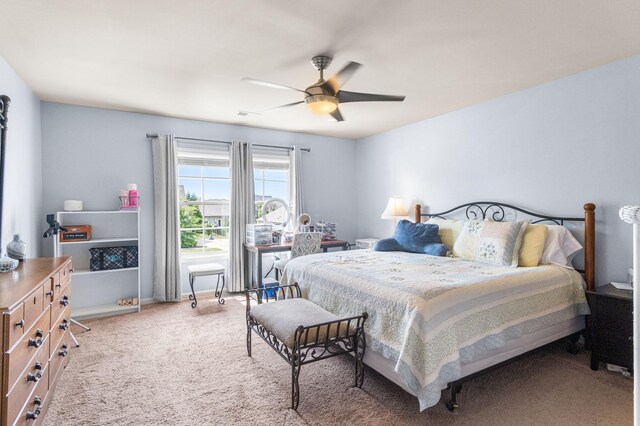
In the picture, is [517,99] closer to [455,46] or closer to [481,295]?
[455,46]

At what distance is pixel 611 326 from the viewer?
2.44 meters

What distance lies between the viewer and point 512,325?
230 cm

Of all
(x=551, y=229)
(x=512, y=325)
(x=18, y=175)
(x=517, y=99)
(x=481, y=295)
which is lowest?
Answer: (x=512, y=325)

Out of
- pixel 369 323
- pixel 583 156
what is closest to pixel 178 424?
pixel 369 323

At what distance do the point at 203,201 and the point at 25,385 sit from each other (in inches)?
134

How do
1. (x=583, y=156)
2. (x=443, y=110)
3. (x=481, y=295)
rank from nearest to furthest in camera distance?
(x=481, y=295) < (x=583, y=156) < (x=443, y=110)

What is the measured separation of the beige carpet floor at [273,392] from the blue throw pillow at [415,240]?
1378 mm

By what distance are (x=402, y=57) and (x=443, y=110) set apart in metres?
1.72

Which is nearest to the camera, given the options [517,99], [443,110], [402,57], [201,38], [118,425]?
[118,425]

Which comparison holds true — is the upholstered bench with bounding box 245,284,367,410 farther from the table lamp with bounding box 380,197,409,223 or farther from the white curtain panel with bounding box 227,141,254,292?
the table lamp with bounding box 380,197,409,223

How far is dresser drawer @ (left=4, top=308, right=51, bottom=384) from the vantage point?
1383 millimetres

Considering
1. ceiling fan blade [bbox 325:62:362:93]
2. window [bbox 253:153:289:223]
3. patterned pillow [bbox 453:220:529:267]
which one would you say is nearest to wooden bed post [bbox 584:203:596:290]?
patterned pillow [bbox 453:220:529:267]

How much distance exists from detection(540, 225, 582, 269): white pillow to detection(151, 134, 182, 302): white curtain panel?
4145 millimetres

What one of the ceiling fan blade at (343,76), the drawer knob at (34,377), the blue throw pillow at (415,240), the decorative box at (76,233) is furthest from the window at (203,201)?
the drawer knob at (34,377)
